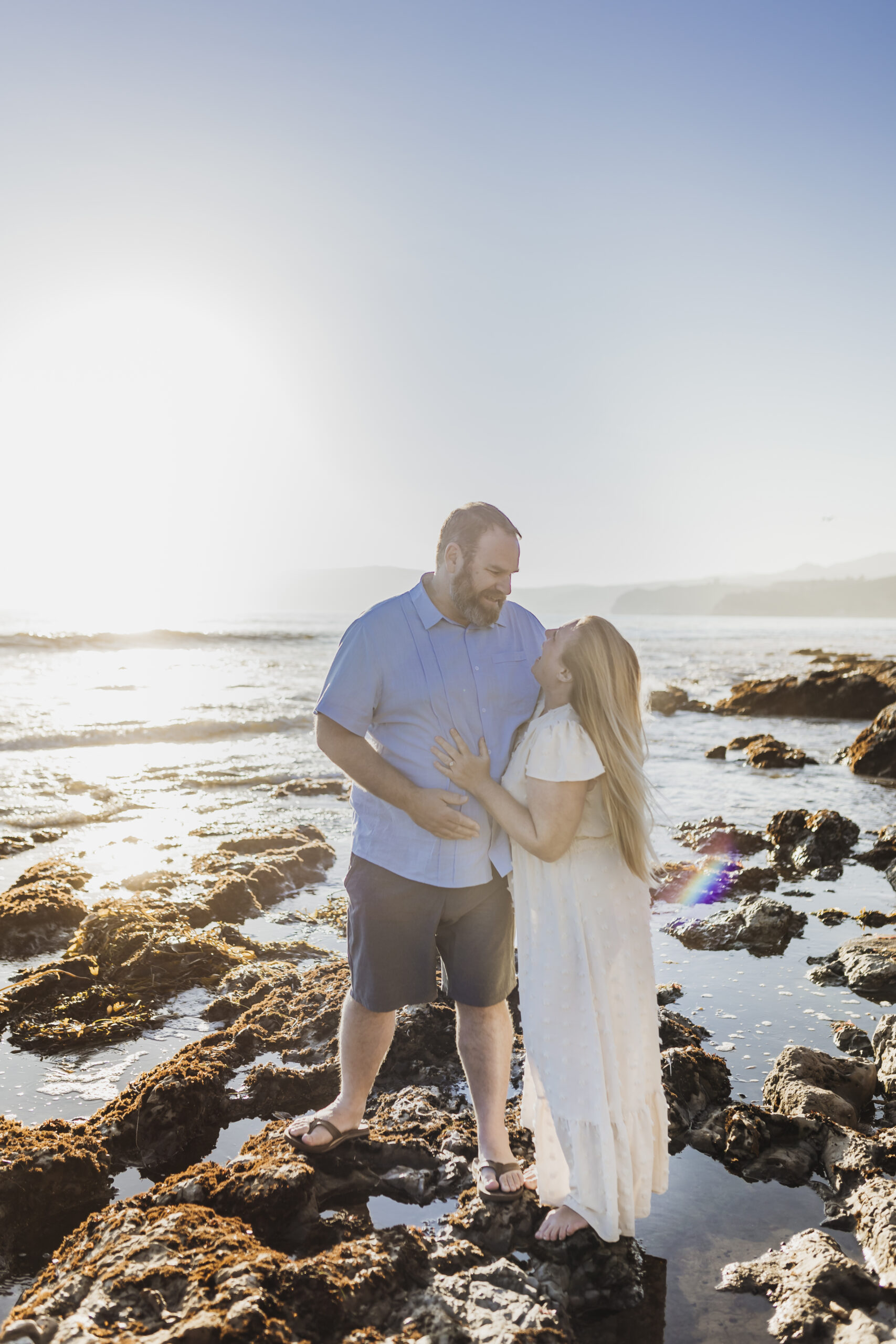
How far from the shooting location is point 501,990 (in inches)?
137

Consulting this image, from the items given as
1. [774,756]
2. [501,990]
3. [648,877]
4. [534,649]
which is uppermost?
[534,649]

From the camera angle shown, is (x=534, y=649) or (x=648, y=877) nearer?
(x=648, y=877)

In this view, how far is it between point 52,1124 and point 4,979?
2.16 meters

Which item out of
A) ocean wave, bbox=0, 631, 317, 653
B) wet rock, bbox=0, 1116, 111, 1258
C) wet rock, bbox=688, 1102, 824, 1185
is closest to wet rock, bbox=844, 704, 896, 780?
wet rock, bbox=688, 1102, 824, 1185

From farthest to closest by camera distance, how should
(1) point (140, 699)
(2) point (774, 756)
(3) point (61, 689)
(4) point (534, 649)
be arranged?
1. (3) point (61, 689)
2. (1) point (140, 699)
3. (2) point (774, 756)
4. (4) point (534, 649)

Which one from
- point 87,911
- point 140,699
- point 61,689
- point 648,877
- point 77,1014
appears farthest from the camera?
point 61,689

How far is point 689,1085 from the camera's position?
399cm

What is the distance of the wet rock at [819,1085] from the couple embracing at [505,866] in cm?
110

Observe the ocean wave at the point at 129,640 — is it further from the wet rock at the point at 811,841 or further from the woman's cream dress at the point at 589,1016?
the woman's cream dress at the point at 589,1016

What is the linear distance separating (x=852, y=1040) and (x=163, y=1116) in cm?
347

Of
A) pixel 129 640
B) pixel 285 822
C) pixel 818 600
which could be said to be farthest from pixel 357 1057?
pixel 818 600

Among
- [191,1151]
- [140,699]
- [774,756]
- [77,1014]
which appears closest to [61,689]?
[140,699]

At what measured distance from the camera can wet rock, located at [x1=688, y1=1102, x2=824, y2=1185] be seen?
3539 millimetres

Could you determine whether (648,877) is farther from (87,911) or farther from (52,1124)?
(87,911)
